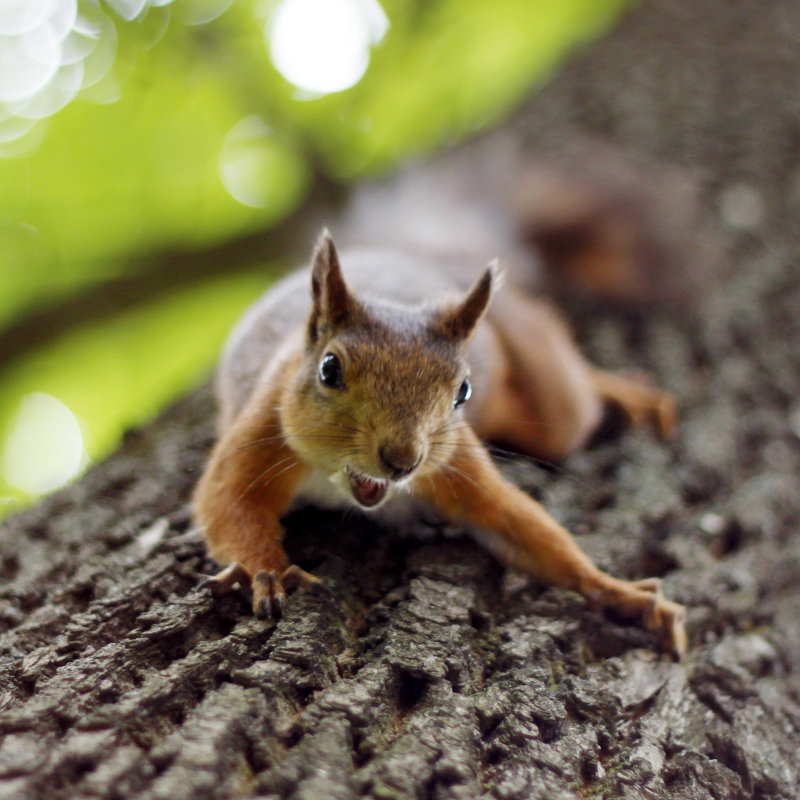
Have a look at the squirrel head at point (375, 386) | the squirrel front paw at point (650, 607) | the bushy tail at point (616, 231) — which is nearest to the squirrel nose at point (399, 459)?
the squirrel head at point (375, 386)

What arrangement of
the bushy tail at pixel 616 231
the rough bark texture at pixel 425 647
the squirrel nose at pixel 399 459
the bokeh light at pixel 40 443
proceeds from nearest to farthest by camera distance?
the rough bark texture at pixel 425 647 → the squirrel nose at pixel 399 459 → the bushy tail at pixel 616 231 → the bokeh light at pixel 40 443

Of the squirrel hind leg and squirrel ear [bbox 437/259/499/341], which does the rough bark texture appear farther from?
squirrel ear [bbox 437/259/499/341]

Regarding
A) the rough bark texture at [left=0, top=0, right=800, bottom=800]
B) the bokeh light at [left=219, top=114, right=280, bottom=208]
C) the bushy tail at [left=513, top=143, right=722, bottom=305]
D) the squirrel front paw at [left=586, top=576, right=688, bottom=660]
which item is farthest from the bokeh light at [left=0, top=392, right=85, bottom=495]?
the squirrel front paw at [left=586, top=576, right=688, bottom=660]

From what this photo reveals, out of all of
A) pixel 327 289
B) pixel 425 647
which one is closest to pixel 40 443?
pixel 327 289

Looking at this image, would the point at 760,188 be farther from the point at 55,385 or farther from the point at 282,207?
the point at 55,385

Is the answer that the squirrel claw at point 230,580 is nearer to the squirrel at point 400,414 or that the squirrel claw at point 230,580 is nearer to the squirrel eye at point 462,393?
the squirrel at point 400,414

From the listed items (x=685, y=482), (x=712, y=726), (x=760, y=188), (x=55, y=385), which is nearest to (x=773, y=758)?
(x=712, y=726)

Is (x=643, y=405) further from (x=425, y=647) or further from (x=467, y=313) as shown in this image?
(x=425, y=647)
